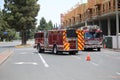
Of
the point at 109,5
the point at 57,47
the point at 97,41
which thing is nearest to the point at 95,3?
the point at 109,5

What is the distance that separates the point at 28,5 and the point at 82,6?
28442 millimetres

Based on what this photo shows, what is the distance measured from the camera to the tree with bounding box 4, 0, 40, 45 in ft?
255

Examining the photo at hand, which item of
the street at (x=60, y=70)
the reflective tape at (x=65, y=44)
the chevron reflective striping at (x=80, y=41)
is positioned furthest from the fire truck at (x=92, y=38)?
the street at (x=60, y=70)

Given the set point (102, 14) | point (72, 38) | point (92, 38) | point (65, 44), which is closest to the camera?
point (65, 44)

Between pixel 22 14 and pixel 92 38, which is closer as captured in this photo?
pixel 92 38

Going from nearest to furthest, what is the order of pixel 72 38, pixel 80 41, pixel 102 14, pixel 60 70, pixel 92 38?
pixel 60 70 < pixel 72 38 < pixel 80 41 < pixel 92 38 < pixel 102 14

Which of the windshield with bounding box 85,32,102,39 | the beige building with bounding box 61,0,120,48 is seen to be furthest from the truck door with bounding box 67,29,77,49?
the beige building with bounding box 61,0,120,48

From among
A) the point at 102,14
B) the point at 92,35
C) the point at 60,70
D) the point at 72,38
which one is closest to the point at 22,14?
the point at 102,14

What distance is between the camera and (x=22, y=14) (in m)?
78.5

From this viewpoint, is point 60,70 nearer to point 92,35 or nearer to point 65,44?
point 65,44

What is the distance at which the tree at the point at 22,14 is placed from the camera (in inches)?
3059

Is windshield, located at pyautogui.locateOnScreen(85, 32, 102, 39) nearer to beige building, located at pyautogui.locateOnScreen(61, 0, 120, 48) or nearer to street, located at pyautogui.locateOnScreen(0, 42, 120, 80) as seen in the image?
beige building, located at pyautogui.locateOnScreen(61, 0, 120, 48)

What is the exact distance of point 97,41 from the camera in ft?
148

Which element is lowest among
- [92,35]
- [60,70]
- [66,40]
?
[60,70]
